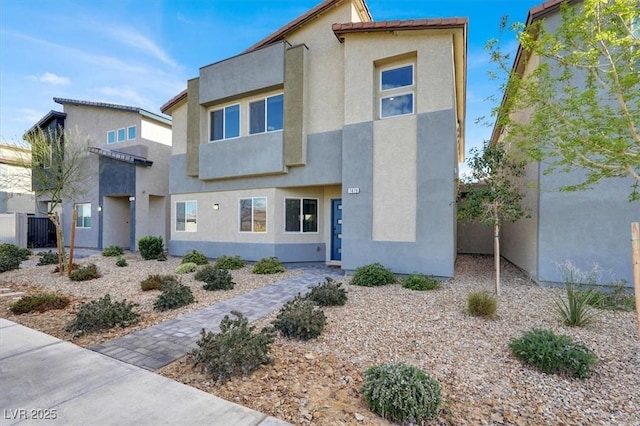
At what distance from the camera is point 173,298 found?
6555 millimetres

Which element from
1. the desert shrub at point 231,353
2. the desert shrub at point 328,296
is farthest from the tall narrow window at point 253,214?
the desert shrub at point 231,353

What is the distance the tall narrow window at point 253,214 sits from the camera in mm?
12375

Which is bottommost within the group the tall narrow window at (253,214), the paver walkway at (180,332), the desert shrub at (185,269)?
the paver walkway at (180,332)

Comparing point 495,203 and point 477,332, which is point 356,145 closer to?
point 495,203

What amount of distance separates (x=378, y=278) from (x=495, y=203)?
11.8 ft

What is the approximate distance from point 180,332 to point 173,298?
154 centimetres

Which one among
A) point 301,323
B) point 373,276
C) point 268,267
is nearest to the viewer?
point 301,323

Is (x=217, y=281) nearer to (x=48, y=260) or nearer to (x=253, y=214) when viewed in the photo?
(x=253, y=214)

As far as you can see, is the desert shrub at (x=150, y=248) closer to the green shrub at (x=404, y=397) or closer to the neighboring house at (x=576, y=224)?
the green shrub at (x=404, y=397)

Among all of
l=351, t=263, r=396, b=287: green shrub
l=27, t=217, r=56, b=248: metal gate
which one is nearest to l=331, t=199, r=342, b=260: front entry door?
l=351, t=263, r=396, b=287: green shrub

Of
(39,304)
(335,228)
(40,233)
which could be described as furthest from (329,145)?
(40,233)

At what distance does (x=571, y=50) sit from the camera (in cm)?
538

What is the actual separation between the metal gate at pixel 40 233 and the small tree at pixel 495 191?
2524cm

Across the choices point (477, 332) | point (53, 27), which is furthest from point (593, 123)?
point (53, 27)
